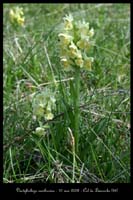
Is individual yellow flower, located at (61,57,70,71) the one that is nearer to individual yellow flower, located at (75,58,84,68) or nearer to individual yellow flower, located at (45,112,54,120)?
individual yellow flower, located at (75,58,84,68)

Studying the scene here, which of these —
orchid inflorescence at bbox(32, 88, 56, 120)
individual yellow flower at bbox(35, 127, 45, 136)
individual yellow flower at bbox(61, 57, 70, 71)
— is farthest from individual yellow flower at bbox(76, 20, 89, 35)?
individual yellow flower at bbox(35, 127, 45, 136)

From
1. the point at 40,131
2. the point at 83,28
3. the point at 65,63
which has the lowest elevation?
the point at 40,131

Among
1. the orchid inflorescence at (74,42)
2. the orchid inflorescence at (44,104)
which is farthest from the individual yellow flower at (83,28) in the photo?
the orchid inflorescence at (44,104)

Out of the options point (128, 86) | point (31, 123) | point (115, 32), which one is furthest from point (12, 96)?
point (115, 32)

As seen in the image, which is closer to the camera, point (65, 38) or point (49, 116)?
point (65, 38)

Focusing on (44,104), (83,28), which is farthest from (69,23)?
(44,104)

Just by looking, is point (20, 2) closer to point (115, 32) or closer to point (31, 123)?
point (115, 32)

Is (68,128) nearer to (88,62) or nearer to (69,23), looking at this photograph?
(88,62)

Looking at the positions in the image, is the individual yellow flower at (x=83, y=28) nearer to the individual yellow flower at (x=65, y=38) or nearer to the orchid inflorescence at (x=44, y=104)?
the individual yellow flower at (x=65, y=38)

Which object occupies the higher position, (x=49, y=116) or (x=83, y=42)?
(x=83, y=42)
